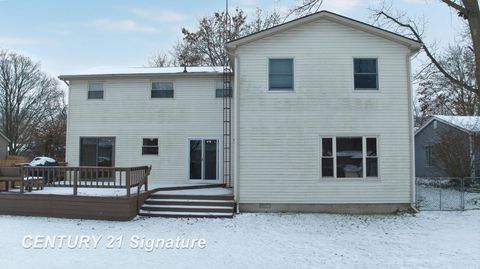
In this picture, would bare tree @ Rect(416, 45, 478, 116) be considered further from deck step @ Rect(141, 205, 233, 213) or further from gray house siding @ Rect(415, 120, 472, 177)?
deck step @ Rect(141, 205, 233, 213)

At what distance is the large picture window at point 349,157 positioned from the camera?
12414 mm

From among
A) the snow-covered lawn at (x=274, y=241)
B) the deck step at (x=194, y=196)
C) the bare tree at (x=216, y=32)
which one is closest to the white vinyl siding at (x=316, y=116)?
the deck step at (x=194, y=196)

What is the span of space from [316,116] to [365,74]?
2.15m

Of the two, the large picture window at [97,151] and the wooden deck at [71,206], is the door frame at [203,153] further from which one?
the wooden deck at [71,206]

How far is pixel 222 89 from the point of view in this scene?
16500 mm

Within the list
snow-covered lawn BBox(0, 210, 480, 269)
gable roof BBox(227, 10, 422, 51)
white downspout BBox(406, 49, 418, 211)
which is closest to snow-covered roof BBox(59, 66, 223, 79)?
gable roof BBox(227, 10, 422, 51)

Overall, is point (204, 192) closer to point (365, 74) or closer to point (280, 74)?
point (280, 74)

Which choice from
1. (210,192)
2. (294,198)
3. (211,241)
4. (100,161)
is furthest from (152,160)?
(211,241)

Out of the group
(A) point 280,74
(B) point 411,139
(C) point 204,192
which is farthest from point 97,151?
(B) point 411,139

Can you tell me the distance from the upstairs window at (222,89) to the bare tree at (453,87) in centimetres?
1479

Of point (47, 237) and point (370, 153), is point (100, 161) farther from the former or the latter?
point (370, 153)

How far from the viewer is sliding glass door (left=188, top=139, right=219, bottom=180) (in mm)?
16281

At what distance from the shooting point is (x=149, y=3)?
1733 cm

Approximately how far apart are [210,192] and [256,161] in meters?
2.27
